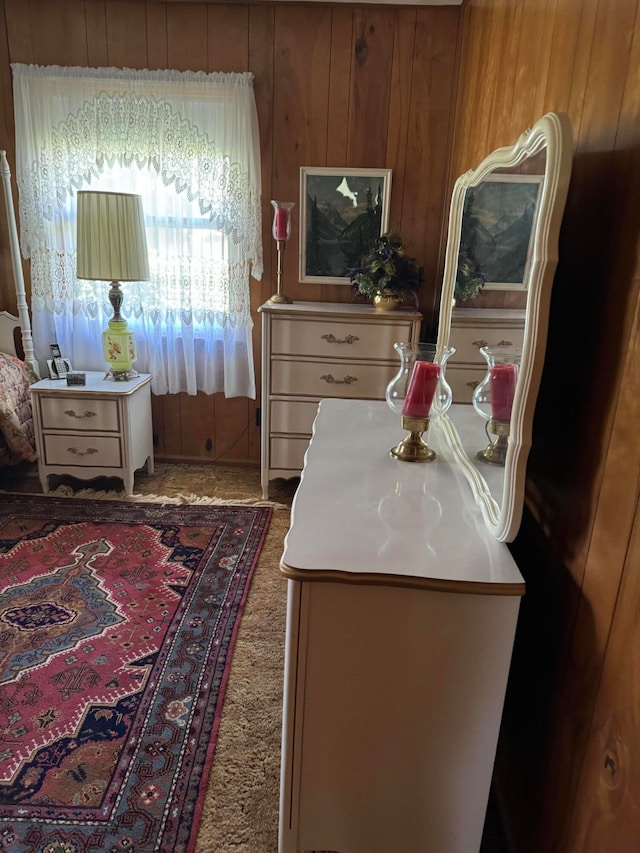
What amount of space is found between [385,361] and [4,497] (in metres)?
2.00

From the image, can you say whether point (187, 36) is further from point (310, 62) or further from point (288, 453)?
point (288, 453)

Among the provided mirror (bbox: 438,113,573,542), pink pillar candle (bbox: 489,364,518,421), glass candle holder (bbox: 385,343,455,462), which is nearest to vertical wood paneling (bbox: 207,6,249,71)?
mirror (bbox: 438,113,573,542)

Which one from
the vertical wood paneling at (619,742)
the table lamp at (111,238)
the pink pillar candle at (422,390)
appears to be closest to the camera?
the vertical wood paneling at (619,742)

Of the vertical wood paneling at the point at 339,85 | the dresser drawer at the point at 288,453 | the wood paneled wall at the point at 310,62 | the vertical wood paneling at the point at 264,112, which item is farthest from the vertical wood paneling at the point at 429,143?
the dresser drawer at the point at 288,453

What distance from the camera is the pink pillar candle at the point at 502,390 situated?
1.21 metres

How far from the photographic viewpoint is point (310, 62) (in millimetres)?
2846

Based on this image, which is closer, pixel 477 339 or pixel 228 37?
pixel 477 339

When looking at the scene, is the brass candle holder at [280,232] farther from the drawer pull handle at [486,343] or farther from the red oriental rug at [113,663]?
the drawer pull handle at [486,343]

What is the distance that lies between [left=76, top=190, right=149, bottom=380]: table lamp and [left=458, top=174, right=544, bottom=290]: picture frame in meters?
1.67

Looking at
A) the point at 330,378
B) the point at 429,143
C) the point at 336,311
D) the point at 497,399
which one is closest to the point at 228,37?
the point at 429,143

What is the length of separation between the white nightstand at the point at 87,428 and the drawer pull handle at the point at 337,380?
0.97m

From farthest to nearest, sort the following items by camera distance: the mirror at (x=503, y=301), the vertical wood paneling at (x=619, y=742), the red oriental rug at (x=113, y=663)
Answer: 1. the red oriental rug at (x=113, y=663)
2. the mirror at (x=503, y=301)
3. the vertical wood paneling at (x=619, y=742)

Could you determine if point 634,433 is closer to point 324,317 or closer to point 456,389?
point 456,389

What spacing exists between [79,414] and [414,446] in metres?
1.95
